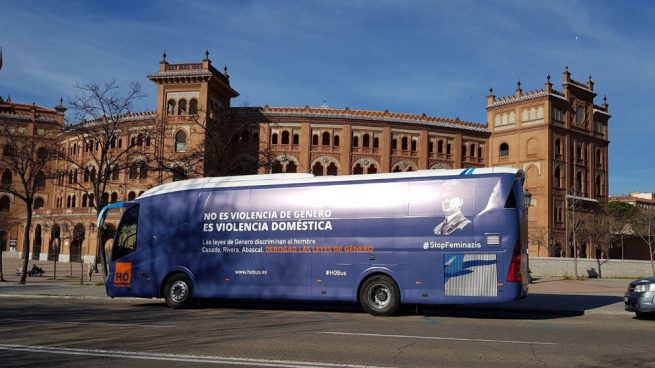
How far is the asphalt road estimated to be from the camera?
7777mm

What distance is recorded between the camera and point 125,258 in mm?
17000

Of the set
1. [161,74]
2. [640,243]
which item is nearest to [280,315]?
[161,74]

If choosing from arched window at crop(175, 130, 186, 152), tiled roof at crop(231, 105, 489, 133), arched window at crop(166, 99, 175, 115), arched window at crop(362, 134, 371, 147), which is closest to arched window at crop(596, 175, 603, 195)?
tiled roof at crop(231, 105, 489, 133)

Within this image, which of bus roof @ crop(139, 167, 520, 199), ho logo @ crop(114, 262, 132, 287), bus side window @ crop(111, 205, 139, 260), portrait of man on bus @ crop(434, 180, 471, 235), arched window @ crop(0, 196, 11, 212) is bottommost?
ho logo @ crop(114, 262, 132, 287)

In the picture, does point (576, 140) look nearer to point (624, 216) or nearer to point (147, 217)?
point (624, 216)

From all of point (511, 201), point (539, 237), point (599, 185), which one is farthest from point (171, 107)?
point (599, 185)

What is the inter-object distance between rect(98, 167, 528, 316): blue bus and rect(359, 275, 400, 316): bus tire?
24 millimetres

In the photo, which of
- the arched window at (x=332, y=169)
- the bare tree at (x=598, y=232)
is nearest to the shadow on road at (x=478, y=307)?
the bare tree at (x=598, y=232)

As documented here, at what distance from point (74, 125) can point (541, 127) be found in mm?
50762

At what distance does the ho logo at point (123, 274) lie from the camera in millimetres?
16828

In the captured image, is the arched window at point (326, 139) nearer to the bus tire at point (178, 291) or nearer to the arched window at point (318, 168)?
the arched window at point (318, 168)

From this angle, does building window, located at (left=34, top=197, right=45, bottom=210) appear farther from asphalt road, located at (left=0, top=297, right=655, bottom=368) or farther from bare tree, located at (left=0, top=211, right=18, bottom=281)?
asphalt road, located at (left=0, top=297, right=655, bottom=368)

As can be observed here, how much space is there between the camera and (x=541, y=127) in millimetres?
63531

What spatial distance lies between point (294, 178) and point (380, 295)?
12.6ft
